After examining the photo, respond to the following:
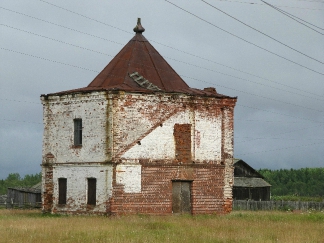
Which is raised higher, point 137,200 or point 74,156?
point 74,156

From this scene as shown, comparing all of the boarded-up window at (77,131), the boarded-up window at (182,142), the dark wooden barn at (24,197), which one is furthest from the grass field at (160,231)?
the dark wooden barn at (24,197)

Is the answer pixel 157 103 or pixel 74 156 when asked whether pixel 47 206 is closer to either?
pixel 74 156

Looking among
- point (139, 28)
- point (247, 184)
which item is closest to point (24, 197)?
point (247, 184)

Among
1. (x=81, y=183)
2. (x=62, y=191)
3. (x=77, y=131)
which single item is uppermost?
(x=77, y=131)

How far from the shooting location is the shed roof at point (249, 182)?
53831 millimetres

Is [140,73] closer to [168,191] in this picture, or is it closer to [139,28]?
[139,28]

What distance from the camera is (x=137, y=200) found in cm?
3169

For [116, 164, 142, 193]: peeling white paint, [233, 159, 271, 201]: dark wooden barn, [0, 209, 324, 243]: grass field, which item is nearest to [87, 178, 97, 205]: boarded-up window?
[116, 164, 142, 193]: peeling white paint

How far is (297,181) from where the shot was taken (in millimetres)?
87562

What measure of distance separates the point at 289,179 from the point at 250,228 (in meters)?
65.1

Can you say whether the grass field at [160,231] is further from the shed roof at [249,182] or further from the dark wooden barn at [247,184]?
the dark wooden barn at [247,184]

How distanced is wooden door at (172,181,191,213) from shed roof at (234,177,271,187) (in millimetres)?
20357

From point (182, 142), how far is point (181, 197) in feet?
8.85

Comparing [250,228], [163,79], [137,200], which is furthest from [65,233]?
[163,79]
